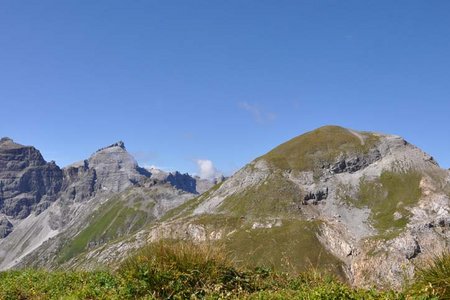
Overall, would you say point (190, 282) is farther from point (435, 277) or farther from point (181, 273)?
point (435, 277)

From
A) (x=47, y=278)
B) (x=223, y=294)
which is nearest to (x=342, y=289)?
(x=223, y=294)

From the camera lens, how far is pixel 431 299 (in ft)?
26.4

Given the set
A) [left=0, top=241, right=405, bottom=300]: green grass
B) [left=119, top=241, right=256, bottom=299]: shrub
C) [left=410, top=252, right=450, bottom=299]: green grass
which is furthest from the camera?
[left=119, top=241, right=256, bottom=299]: shrub

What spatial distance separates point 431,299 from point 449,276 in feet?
6.68

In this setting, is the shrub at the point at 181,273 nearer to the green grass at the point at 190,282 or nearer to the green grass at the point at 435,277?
the green grass at the point at 190,282

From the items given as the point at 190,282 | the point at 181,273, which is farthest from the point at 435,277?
the point at 181,273

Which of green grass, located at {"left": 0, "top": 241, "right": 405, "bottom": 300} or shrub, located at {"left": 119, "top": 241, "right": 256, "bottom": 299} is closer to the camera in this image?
green grass, located at {"left": 0, "top": 241, "right": 405, "bottom": 300}

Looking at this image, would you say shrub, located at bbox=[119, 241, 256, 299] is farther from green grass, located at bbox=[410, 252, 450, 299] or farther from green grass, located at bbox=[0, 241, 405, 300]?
green grass, located at bbox=[410, 252, 450, 299]

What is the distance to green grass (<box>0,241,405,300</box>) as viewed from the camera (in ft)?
34.5

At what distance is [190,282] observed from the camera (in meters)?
11.7

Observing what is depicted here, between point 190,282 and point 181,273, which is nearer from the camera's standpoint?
point 181,273

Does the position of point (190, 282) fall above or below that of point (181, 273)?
below

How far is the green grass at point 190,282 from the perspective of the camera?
34.5 ft

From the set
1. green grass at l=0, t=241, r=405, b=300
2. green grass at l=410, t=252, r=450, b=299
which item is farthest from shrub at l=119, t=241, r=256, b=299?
green grass at l=410, t=252, r=450, b=299
